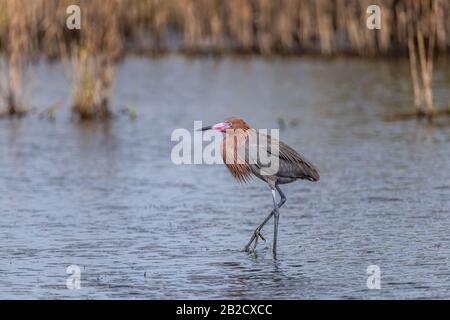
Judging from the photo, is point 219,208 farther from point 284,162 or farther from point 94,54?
point 94,54

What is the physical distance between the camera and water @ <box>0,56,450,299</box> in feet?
23.7

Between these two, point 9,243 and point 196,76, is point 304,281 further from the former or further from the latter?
point 196,76

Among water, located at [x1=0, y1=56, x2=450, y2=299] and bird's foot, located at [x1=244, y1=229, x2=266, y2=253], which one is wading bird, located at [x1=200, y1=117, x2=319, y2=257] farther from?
water, located at [x1=0, y1=56, x2=450, y2=299]

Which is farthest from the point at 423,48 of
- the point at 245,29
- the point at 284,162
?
the point at 245,29

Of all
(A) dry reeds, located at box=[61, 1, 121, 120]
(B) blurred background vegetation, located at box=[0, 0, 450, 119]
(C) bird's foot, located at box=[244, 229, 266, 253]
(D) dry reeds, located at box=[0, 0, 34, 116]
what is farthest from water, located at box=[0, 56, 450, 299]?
(B) blurred background vegetation, located at box=[0, 0, 450, 119]

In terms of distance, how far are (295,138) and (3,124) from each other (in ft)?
14.1

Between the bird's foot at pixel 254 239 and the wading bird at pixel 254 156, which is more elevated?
the wading bird at pixel 254 156

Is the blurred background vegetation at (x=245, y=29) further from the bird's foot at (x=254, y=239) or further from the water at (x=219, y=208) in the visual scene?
the bird's foot at (x=254, y=239)

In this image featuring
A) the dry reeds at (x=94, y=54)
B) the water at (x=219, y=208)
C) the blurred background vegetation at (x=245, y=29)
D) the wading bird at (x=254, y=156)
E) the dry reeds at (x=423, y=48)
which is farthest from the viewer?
the blurred background vegetation at (x=245, y=29)

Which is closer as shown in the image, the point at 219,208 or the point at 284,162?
the point at 284,162

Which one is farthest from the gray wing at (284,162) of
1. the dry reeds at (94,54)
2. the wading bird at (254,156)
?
the dry reeds at (94,54)

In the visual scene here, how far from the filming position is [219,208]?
386 inches

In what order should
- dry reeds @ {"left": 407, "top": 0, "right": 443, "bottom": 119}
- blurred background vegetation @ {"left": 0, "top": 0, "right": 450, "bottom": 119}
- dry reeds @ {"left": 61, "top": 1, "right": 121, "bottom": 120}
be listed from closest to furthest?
dry reeds @ {"left": 407, "top": 0, "right": 443, "bottom": 119} < dry reeds @ {"left": 61, "top": 1, "right": 121, "bottom": 120} < blurred background vegetation @ {"left": 0, "top": 0, "right": 450, "bottom": 119}

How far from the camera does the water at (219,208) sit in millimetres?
7211
